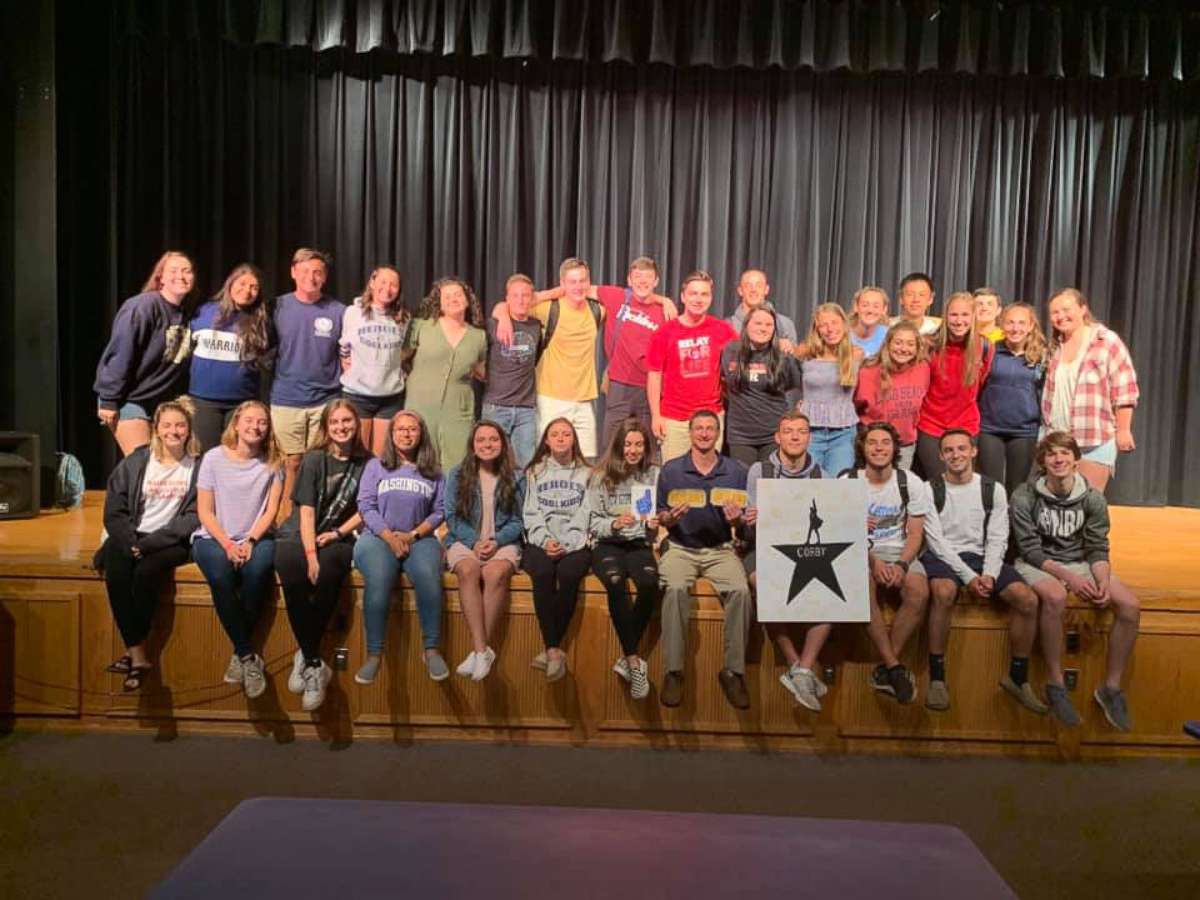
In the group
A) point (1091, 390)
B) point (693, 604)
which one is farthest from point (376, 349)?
point (1091, 390)

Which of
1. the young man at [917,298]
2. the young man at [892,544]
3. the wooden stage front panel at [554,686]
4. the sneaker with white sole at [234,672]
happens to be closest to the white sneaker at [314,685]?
the wooden stage front panel at [554,686]

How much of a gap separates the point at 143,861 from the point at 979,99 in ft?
25.2

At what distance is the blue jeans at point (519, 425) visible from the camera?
223 inches

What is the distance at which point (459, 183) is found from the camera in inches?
322

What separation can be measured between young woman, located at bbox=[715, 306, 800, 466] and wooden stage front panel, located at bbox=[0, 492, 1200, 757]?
1.14m

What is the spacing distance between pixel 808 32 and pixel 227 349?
4.62m

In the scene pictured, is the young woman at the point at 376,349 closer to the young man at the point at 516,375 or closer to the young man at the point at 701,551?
the young man at the point at 516,375

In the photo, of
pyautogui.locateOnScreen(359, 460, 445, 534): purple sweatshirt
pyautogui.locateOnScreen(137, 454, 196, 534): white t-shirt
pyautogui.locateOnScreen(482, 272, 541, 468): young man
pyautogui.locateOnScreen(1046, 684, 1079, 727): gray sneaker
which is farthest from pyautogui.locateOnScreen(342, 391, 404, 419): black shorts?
pyautogui.locateOnScreen(1046, 684, 1079, 727): gray sneaker

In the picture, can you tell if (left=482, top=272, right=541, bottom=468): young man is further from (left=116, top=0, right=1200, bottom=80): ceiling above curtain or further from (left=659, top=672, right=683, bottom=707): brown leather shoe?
(left=116, top=0, right=1200, bottom=80): ceiling above curtain

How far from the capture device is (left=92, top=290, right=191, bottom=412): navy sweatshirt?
538cm

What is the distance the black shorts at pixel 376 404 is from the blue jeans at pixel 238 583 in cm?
116

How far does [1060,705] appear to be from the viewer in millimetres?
4348

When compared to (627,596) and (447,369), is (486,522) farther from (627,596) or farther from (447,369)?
(447,369)

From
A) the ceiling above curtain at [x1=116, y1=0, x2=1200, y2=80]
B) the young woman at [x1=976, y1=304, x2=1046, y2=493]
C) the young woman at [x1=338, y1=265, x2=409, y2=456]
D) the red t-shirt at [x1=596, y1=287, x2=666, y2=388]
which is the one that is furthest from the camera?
the ceiling above curtain at [x1=116, y1=0, x2=1200, y2=80]
